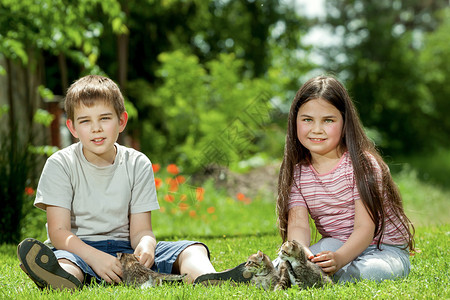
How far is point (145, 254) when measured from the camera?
3213 mm

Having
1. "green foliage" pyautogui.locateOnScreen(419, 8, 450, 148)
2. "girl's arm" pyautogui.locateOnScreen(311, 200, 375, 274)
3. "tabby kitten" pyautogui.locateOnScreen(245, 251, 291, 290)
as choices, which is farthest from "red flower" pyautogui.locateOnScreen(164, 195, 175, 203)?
"green foliage" pyautogui.locateOnScreen(419, 8, 450, 148)

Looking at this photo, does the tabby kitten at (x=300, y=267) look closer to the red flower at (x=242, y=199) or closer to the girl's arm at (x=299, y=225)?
the girl's arm at (x=299, y=225)

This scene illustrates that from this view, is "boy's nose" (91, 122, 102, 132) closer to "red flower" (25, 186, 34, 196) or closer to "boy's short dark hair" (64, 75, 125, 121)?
"boy's short dark hair" (64, 75, 125, 121)

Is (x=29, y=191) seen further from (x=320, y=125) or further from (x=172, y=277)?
(x=320, y=125)

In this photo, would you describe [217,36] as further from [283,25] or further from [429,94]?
[429,94]

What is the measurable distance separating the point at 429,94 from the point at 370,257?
1848 cm

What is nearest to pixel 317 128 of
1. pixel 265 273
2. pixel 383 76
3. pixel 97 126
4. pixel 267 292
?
pixel 265 273

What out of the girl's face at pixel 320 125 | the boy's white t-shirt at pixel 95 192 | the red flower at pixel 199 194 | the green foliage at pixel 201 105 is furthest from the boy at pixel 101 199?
the green foliage at pixel 201 105

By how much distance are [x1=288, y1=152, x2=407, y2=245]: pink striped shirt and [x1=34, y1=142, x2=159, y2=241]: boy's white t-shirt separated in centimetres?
103

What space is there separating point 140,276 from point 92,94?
1210 mm

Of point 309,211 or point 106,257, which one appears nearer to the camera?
point 106,257

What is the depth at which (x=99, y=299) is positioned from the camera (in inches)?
106

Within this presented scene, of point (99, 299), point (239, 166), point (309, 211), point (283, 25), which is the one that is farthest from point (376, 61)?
point (99, 299)

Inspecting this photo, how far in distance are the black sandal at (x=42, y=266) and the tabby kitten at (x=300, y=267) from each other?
3.97 feet
